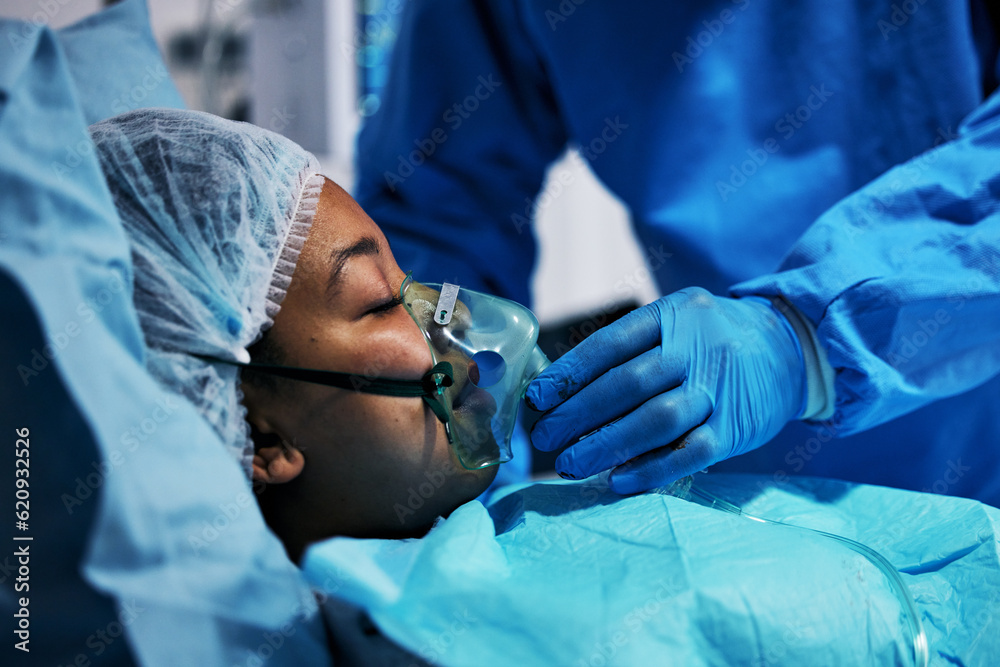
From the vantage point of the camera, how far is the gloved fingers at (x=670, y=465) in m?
0.99

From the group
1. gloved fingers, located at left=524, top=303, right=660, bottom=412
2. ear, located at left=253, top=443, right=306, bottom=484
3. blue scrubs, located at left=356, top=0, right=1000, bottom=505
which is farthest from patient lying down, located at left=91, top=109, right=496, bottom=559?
blue scrubs, located at left=356, top=0, right=1000, bottom=505

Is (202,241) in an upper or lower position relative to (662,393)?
upper

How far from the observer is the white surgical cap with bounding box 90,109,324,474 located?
0.84 m

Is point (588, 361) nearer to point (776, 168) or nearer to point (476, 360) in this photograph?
point (476, 360)

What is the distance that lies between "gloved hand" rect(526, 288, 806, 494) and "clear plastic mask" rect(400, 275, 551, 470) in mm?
51

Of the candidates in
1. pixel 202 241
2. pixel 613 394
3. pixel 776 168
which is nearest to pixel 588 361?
pixel 613 394

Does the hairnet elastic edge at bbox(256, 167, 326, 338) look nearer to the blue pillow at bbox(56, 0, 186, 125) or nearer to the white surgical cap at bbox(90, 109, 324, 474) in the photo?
the white surgical cap at bbox(90, 109, 324, 474)

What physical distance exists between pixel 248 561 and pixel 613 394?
0.53m

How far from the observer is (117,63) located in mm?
1146

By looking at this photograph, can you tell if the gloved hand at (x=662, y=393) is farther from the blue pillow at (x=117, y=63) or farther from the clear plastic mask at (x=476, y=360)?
the blue pillow at (x=117, y=63)

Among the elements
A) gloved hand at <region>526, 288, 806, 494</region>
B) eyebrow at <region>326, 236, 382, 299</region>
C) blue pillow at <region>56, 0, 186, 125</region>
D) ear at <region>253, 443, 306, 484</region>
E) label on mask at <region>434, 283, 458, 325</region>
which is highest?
blue pillow at <region>56, 0, 186, 125</region>

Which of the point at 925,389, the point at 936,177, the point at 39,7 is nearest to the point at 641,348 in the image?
the point at 925,389

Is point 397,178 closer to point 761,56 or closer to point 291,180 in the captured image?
point 291,180

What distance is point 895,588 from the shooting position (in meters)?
0.83
